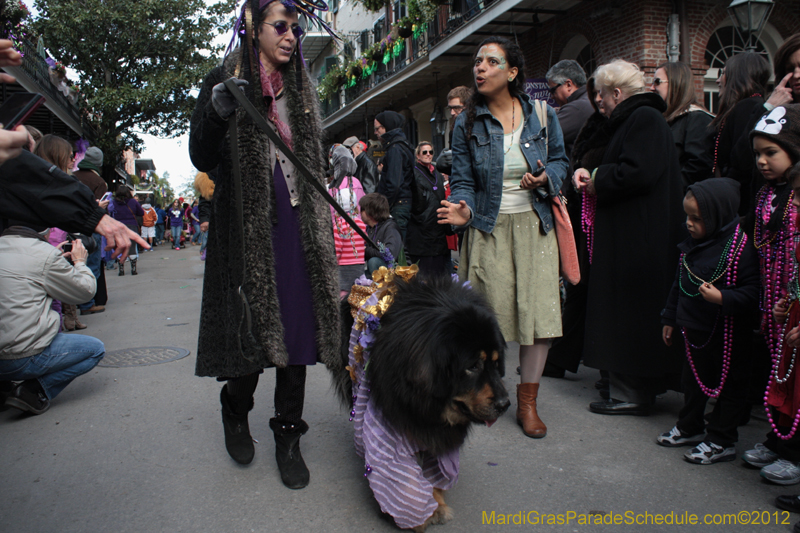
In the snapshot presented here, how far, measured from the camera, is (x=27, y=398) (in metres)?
3.97

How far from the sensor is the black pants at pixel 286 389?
2.85 m

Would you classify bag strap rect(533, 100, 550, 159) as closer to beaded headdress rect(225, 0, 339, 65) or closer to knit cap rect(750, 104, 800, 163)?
knit cap rect(750, 104, 800, 163)

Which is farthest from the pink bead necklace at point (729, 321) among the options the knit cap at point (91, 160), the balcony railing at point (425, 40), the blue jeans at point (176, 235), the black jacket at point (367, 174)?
the blue jeans at point (176, 235)

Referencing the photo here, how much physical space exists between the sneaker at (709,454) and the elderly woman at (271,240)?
1.94 metres

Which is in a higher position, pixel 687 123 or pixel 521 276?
pixel 687 123

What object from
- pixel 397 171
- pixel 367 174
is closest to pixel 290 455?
pixel 397 171

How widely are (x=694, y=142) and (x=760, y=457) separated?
2.20m

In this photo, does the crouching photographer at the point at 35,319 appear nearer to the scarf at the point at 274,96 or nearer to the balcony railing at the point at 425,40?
the scarf at the point at 274,96

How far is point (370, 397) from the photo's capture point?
251 centimetres

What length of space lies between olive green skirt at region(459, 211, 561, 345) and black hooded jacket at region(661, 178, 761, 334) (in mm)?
715

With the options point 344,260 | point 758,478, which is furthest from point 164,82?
point 758,478

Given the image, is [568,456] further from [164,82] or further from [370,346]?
[164,82]

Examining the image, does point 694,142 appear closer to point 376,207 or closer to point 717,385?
point 717,385

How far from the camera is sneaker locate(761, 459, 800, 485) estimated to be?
8.85 ft
